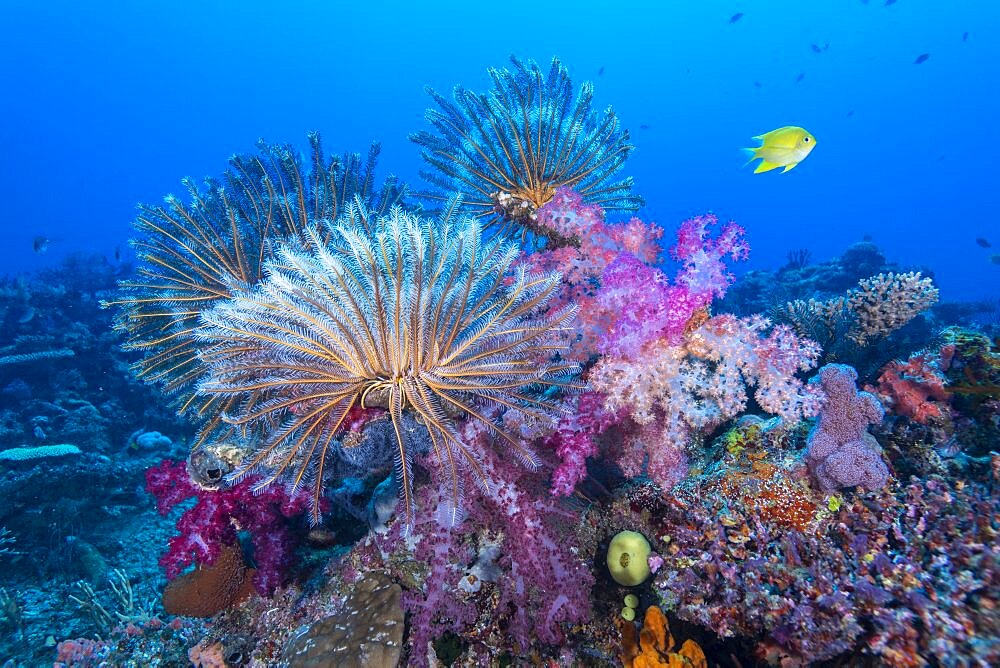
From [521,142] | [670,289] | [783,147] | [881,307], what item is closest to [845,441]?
[670,289]

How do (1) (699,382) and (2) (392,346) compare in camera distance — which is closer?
(2) (392,346)

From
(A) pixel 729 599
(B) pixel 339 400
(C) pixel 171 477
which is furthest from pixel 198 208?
(A) pixel 729 599

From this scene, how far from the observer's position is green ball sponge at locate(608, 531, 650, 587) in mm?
4227

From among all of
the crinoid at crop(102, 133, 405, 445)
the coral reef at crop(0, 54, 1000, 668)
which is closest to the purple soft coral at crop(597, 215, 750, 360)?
the coral reef at crop(0, 54, 1000, 668)

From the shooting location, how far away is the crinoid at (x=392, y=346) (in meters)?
3.79

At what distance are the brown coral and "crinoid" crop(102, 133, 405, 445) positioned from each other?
1436 millimetres

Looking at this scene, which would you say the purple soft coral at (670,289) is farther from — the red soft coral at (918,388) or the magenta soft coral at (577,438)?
the red soft coral at (918,388)

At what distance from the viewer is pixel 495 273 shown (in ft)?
14.6

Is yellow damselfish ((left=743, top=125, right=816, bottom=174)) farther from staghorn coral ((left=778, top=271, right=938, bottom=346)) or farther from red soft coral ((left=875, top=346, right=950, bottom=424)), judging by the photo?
red soft coral ((left=875, top=346, right=950, bottom=424))

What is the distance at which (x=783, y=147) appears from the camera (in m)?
5.85

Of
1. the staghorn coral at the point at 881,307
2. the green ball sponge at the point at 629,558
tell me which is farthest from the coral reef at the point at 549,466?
the staghorn coral at the point at 881,307

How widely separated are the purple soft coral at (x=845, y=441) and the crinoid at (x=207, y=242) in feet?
17.9

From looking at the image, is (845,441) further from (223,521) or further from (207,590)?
(207,590)

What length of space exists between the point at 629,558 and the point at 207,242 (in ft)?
20.1
